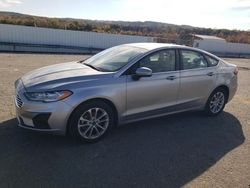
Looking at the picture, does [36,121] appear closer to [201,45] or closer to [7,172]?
[7,172]

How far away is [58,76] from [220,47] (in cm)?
2694

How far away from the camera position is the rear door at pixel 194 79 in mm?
4824

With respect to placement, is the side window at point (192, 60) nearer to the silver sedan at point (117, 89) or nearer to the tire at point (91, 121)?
the silver sedan at point (117, 89)

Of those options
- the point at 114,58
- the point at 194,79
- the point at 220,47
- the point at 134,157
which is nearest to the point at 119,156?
the point at 134,157

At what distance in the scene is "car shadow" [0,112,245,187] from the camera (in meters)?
3.03

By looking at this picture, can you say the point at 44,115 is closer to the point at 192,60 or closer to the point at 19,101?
the point at 19,101

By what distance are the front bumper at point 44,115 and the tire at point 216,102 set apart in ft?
10.7

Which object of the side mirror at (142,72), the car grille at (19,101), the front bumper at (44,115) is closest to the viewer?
the front bumper at (44,115)

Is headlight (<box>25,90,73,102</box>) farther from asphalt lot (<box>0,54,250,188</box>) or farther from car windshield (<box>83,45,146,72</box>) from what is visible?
car windshield (<box>83,45,146,72</box>)

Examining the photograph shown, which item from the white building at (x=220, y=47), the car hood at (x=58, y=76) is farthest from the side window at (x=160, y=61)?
the white building at (x=220, y=47)

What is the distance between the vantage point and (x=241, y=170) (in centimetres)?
350

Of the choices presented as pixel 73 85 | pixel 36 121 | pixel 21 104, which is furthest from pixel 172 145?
pixel 21 104

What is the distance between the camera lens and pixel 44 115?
3486mm

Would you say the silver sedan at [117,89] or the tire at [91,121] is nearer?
the silver sedan at [117,89]
